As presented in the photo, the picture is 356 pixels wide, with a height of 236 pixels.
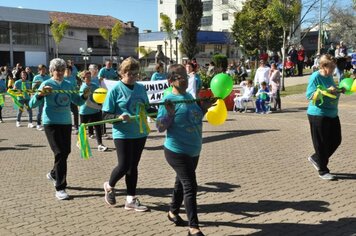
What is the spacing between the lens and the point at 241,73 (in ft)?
102

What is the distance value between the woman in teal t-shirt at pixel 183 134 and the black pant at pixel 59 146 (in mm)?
2018

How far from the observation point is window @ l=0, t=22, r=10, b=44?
178ft

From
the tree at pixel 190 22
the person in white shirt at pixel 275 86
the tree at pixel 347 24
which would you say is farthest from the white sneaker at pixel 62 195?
the tree at pixel 347 24

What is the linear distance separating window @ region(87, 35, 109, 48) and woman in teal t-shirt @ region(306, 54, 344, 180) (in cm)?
6124

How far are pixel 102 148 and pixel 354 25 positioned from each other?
154ft

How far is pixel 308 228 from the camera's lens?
16.4 feet

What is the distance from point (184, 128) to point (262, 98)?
41.2 ft

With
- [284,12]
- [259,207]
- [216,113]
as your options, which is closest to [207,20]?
[284,12]

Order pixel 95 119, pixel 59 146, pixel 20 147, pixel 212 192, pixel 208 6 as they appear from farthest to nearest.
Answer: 1. pixel 208 6
2. pixel 20 147
3. pixel 95 119
4. pixel 212 192
5. pixel 59 146

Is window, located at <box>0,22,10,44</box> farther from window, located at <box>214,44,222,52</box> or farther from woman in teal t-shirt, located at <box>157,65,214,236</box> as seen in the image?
woman in teal t-shirt, located at <box>157,65,214,236</box>

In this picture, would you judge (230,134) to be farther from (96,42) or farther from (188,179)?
(96,42)

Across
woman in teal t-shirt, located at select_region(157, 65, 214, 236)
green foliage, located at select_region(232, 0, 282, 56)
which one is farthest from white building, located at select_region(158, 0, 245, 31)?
woman in teal t-shirt, located at select_region(157, 65, 214, 236)

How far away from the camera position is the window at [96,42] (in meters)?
65.9

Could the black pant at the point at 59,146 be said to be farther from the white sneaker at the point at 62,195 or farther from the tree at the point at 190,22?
the tree at the point at 190,22
